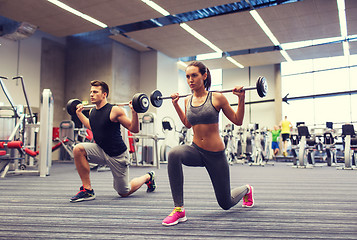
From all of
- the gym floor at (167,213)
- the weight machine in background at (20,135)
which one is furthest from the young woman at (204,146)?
the weight machine in background at (20,135)

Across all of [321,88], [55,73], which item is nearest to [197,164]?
[55,73]

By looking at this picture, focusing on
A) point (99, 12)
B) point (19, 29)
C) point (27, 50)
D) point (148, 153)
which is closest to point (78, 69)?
point (27, 50)

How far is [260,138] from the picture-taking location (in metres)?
9.55

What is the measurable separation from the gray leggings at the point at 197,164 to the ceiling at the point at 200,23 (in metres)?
6.33

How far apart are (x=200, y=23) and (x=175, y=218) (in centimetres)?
788

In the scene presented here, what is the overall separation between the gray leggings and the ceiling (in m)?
6.33

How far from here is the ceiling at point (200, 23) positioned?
794cm

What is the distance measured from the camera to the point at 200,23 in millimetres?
9117

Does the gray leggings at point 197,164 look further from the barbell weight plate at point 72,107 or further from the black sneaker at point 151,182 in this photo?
the barbell weight plate at point 72,107

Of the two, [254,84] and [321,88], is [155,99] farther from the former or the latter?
[254,84]

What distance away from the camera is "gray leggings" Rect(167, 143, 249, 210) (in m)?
2.04

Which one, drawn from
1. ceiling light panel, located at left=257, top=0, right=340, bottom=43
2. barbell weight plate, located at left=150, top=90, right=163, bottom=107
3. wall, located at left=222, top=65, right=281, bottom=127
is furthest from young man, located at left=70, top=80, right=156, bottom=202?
wall, located at left=222, top=65, right=281, bottom=127

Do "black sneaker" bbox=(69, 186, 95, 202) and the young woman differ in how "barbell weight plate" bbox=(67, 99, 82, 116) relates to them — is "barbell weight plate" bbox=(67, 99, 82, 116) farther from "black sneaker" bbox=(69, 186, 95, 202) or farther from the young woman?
the young woman

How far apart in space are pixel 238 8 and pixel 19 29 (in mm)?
5912
